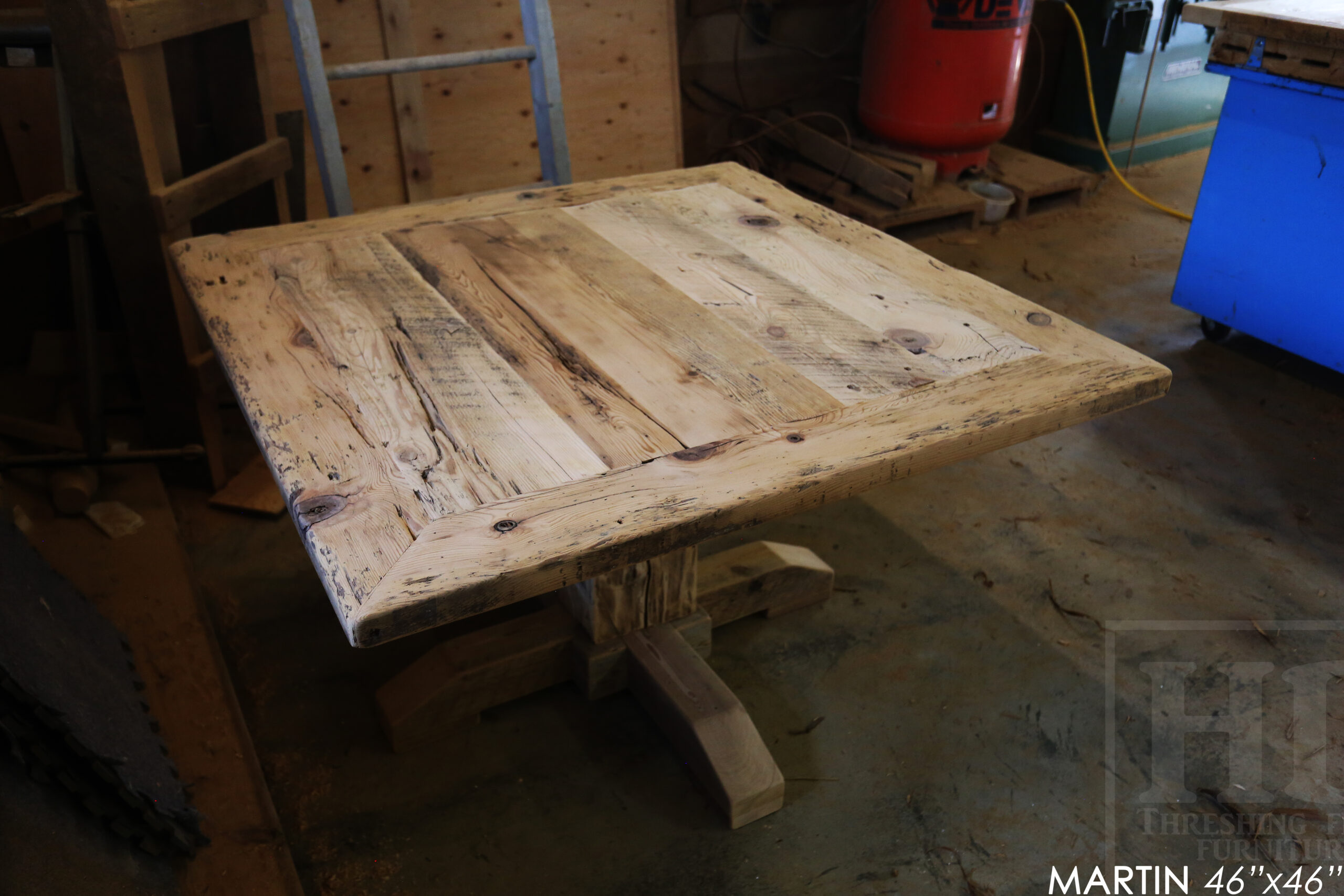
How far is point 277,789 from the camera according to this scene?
1519mm

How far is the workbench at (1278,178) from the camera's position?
2307 mm

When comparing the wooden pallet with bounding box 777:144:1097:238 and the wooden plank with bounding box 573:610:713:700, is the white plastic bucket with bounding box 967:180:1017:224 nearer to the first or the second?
the wooden pallet with bounding box 777:144:1097:238

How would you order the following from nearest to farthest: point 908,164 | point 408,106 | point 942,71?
point 408,106 < point 942,71 < point 908,164

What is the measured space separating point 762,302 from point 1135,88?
3497 millimetres

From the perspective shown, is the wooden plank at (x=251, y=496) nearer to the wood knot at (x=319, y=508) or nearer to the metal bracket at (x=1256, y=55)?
the wood knot at (x=319, y=508)

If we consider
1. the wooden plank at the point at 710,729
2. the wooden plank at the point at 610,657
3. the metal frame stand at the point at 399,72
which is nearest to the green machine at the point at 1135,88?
→ the metal frame stand at the point at 399,72

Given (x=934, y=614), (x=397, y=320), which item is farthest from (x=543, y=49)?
(x=934, y=614)

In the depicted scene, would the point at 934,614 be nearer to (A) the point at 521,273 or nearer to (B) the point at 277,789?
(A) the point at 521,273

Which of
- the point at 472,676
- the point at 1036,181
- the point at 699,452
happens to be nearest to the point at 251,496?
the point at 472,676

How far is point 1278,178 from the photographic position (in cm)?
247

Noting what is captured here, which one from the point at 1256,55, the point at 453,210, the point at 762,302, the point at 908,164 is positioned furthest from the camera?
the point at 908,164

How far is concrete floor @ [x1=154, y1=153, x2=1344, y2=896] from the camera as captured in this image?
1.43 m

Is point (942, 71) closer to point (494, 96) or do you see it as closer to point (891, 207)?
point (891, 207)

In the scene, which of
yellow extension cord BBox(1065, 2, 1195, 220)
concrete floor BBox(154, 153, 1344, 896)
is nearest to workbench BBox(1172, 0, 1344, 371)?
concrete floor BBox(154, 153, 1344, 896)
